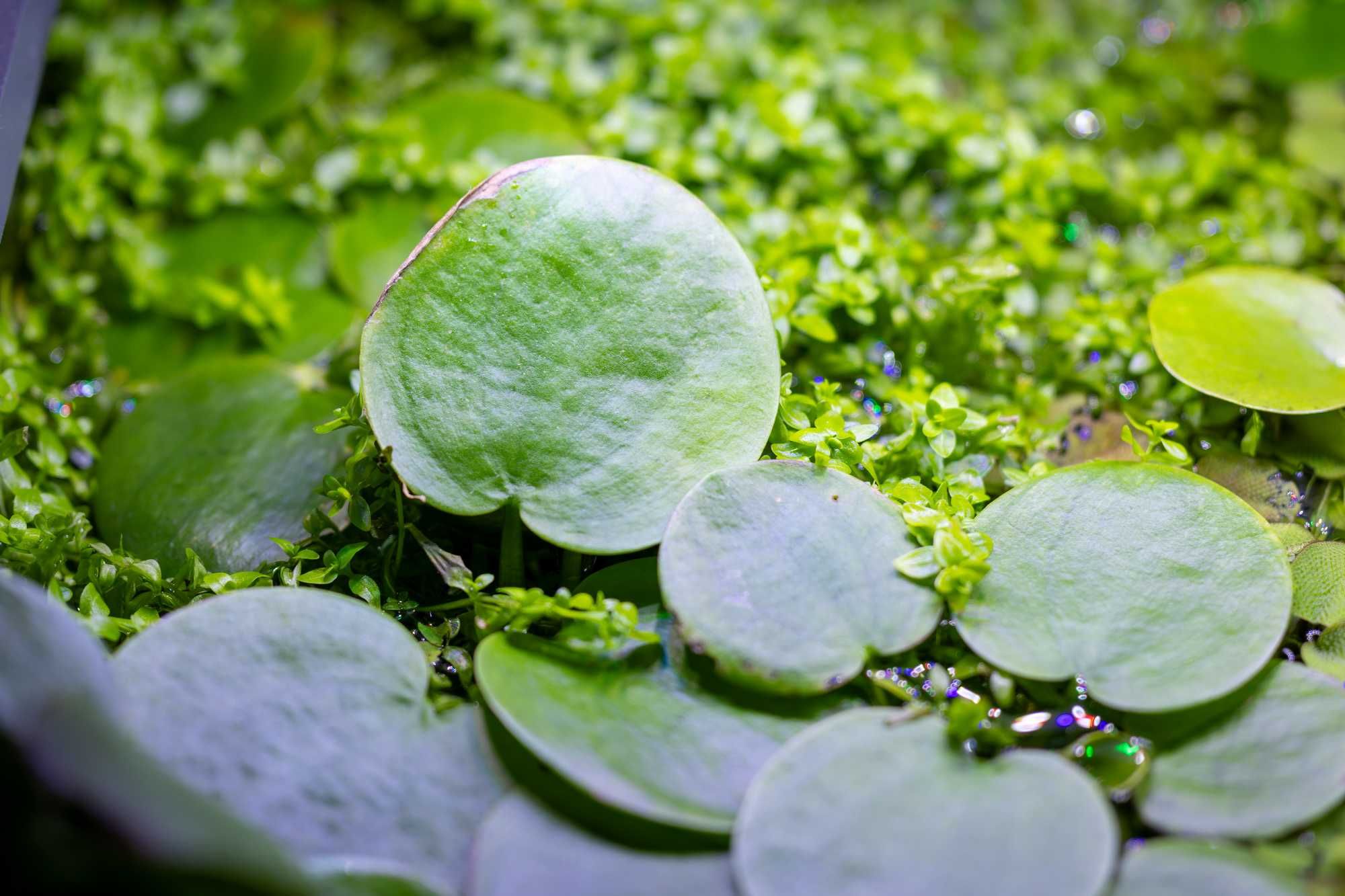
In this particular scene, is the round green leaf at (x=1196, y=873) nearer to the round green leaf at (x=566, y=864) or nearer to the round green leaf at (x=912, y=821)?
the round green leaf at (x=912, y=821)

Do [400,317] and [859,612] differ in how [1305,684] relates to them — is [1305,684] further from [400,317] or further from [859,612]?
[400,317]

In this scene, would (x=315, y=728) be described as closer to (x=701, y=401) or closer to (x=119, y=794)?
(x=119, y=794)

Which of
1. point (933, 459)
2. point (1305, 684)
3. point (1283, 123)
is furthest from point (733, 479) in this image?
point (1283, 123)

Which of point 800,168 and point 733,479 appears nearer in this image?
point 733,479

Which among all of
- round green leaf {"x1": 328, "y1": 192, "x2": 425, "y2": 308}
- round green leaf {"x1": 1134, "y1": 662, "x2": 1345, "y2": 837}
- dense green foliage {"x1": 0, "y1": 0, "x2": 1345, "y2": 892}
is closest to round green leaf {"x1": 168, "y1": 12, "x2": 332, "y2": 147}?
dense green foliage {"x1": 0, "y1": 0, "x2": 1345, "y2": 892}

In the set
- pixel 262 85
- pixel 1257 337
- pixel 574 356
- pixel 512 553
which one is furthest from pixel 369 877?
pixel 262 85

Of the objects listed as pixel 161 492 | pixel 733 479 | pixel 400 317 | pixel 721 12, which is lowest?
pixel 161 492
